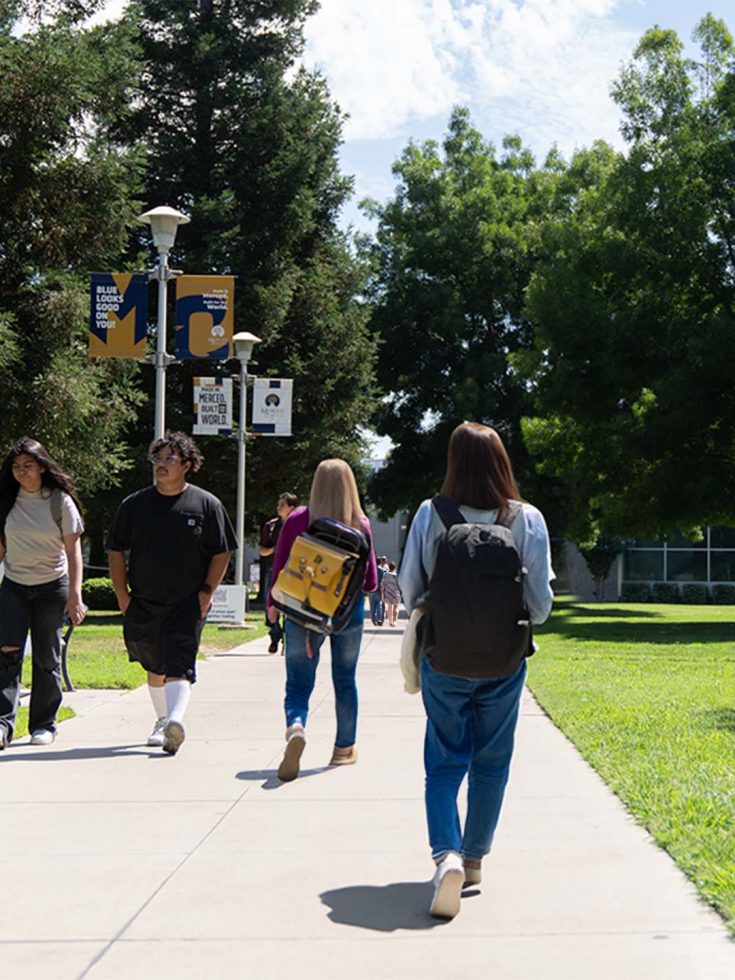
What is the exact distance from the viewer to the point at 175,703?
8266mm

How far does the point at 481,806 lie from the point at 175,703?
12.0 feet

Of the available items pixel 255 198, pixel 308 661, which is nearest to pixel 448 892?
pixel 308 661

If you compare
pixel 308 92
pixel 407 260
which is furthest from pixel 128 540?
pixel 407 260

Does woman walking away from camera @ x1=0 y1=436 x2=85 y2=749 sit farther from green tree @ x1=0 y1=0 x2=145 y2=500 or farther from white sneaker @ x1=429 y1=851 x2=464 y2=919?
green tree @ x1=0 y1=0 x2=145 y2=500

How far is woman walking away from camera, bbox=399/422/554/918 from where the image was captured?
191 inches

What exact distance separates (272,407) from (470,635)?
64.7 feet

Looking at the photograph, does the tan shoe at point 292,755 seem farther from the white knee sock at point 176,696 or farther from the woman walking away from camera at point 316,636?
the white knee sock at point 176,696

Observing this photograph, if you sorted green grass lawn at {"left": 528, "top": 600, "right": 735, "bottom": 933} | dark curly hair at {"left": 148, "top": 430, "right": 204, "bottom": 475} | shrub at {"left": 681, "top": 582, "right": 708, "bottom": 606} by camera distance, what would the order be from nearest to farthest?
1. green grass lawn at {"left": 528, "top": 600, "right": 735, "bottom": 933}
2. dark curly hair at {"left": 148, "top": 430, "right": 204, "bottom": 475}
3. shrub at {"left": 681, "top": 582, "right": 708, "bottom": 606}

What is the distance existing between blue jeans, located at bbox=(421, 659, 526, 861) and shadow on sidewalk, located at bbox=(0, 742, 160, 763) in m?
3.69

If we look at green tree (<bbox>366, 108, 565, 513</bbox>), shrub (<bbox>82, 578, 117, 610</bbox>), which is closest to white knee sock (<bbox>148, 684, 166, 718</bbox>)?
shrub (<bbox>82, 578, 117, 610</bbox>)

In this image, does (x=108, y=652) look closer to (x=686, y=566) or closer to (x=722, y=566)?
(x=686, y=566)

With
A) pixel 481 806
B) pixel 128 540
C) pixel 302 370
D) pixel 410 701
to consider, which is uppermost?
pixel 302 370

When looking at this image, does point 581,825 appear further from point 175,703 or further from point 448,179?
point 448,179

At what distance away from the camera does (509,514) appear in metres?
5.05
